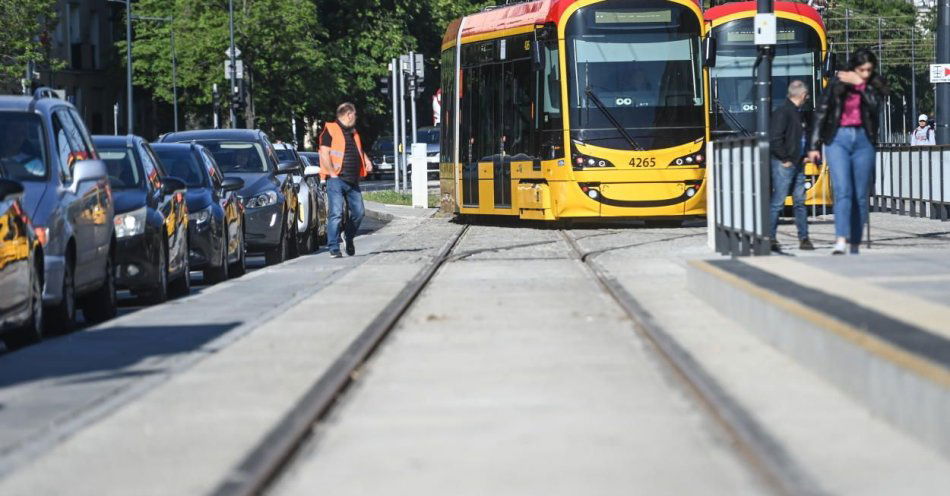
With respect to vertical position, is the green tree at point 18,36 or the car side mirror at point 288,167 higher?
the green tree at point 18,36

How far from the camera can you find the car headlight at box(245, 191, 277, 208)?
22203 millimetres

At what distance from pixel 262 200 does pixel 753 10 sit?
10913mm

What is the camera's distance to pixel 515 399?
8.58 m

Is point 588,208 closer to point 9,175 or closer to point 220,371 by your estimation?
point 9,175

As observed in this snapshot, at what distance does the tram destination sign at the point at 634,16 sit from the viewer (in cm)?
2686

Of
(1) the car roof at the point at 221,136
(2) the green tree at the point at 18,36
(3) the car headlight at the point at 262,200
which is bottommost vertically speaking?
(3) the car headlight at the point at 262,200

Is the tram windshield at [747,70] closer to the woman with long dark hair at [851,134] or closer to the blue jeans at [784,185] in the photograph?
the blue jeans at [784,185]

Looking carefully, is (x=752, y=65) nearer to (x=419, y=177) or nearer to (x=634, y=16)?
(x=634, y=16)

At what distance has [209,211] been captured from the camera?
19.0 meters

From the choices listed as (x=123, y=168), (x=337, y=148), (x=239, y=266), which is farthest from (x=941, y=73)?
(x=123, y=168)

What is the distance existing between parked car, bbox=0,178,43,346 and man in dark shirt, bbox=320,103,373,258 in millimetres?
9369

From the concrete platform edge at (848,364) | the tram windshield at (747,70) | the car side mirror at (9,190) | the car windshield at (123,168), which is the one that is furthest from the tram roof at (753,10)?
the car side mirror at (9,190)

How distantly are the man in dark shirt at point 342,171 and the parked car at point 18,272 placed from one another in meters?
9.37

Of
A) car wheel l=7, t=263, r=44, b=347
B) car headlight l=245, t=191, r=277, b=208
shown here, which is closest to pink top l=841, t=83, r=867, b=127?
car wheel l=7, t=263, r=44, b=347
